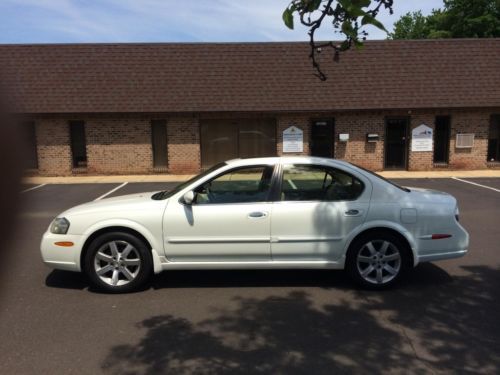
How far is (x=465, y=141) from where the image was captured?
18453 millimetres

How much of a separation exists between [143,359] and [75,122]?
16.2 m

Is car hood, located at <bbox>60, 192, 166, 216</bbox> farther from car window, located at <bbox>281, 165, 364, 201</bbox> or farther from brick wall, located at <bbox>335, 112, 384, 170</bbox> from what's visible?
brick wall, located at <bbox>335, 112, 384, 170</bbox>

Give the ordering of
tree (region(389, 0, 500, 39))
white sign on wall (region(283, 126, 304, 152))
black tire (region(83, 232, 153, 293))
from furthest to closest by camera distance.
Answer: tree (region(389, 0, 500, 39)), white sign on wall (region(283, 126, 304, 152)), black tire (region(83, 232, 153, 293))

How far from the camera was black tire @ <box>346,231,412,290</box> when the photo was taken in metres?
5.31

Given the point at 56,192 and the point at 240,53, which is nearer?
the point at 56,192

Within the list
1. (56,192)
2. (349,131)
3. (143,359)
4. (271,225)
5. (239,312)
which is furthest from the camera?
(349,131)

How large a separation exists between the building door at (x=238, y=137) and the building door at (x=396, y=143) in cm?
441

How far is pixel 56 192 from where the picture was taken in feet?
46.9

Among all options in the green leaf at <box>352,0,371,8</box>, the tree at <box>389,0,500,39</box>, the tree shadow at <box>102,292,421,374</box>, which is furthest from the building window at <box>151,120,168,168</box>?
the tree at <box>389,0,500,39</box>

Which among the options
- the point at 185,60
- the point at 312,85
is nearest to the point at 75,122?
the point at 185,60

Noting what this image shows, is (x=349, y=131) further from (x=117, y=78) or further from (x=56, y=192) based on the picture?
(x=56, y=192)

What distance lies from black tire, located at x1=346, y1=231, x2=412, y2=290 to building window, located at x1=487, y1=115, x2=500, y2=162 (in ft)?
51.4

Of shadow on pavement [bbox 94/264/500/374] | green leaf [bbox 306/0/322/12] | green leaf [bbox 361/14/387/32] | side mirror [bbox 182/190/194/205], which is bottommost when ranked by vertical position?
shadow on pavement [bbox 94/264/500/374]

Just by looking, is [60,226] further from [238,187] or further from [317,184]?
[317,184]
